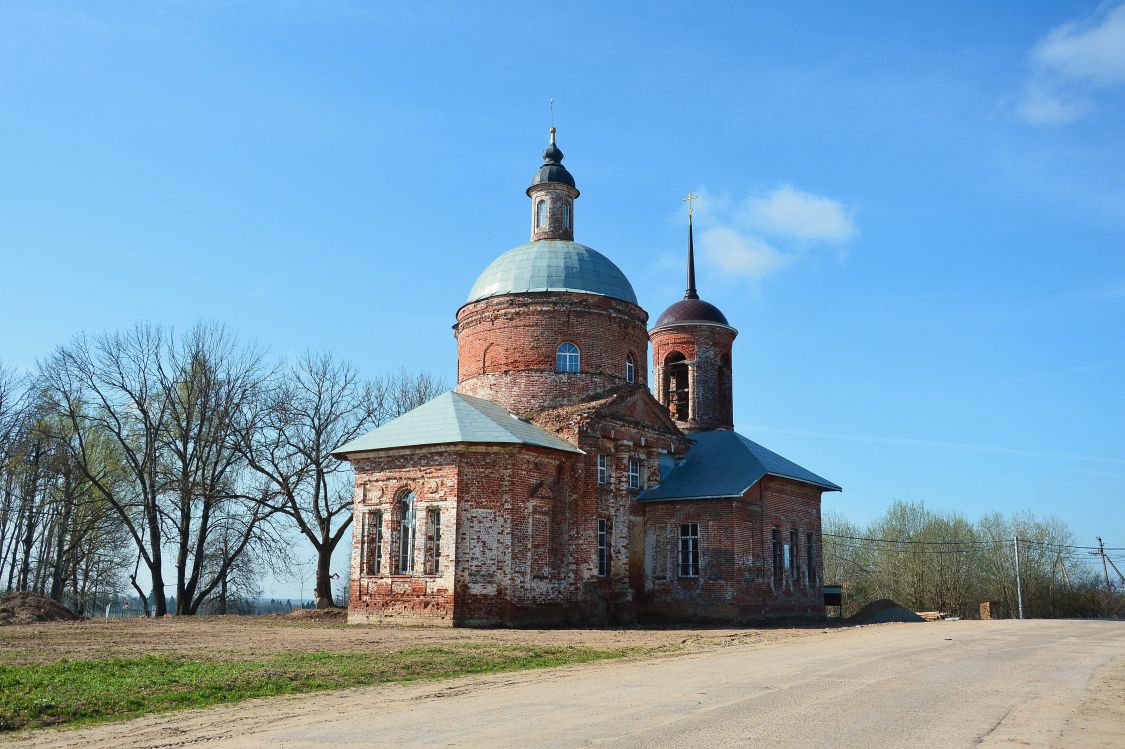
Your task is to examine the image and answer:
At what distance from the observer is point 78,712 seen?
321 inches

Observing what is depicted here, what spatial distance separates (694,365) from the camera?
32312 mm

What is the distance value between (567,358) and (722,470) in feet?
17.3

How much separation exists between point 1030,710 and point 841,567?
143 feet

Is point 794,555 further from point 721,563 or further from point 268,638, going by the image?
point 268,638

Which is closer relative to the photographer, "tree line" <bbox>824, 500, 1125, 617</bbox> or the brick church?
the brick church

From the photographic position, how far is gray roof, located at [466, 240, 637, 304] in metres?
26.2

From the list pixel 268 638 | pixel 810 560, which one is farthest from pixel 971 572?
pixel 268 638

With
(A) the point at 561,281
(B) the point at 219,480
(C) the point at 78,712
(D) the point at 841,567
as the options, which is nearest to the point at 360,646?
(C) the point at 78,712

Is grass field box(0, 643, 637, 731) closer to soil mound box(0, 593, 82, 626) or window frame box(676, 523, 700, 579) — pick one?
soil mound box(0, 593, 82, 626)

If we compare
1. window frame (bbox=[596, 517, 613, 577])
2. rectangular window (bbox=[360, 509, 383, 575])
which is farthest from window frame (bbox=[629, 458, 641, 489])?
rectangular window (bbox=[360, 509, 383, 575])

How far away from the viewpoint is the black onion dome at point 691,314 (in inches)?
1276

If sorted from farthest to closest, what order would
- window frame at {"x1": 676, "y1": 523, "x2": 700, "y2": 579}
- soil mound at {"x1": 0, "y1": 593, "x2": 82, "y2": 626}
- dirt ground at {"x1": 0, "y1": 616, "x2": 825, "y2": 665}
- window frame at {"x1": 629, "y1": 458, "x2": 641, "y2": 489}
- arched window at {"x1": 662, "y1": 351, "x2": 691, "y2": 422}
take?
arched window at {"x1": 662, "y1": 351, "x2": 691, "y2": 422} → window frame at {"x1": 629, "y1": 458, "x2": 641, "y2": 489} → window frame at {"x1": 676, "y1": 523, "x2": 700, "y2": 579} → soil mound at {"x1": 0, "y1": 593, "x2": 82, "y2": 626} → dirt ground at {"x1": 0, "y1": 616, "x2": 825, "y2": 665}

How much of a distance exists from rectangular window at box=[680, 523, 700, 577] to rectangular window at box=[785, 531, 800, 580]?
3.17 meters

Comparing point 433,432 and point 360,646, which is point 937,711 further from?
point 433,432
